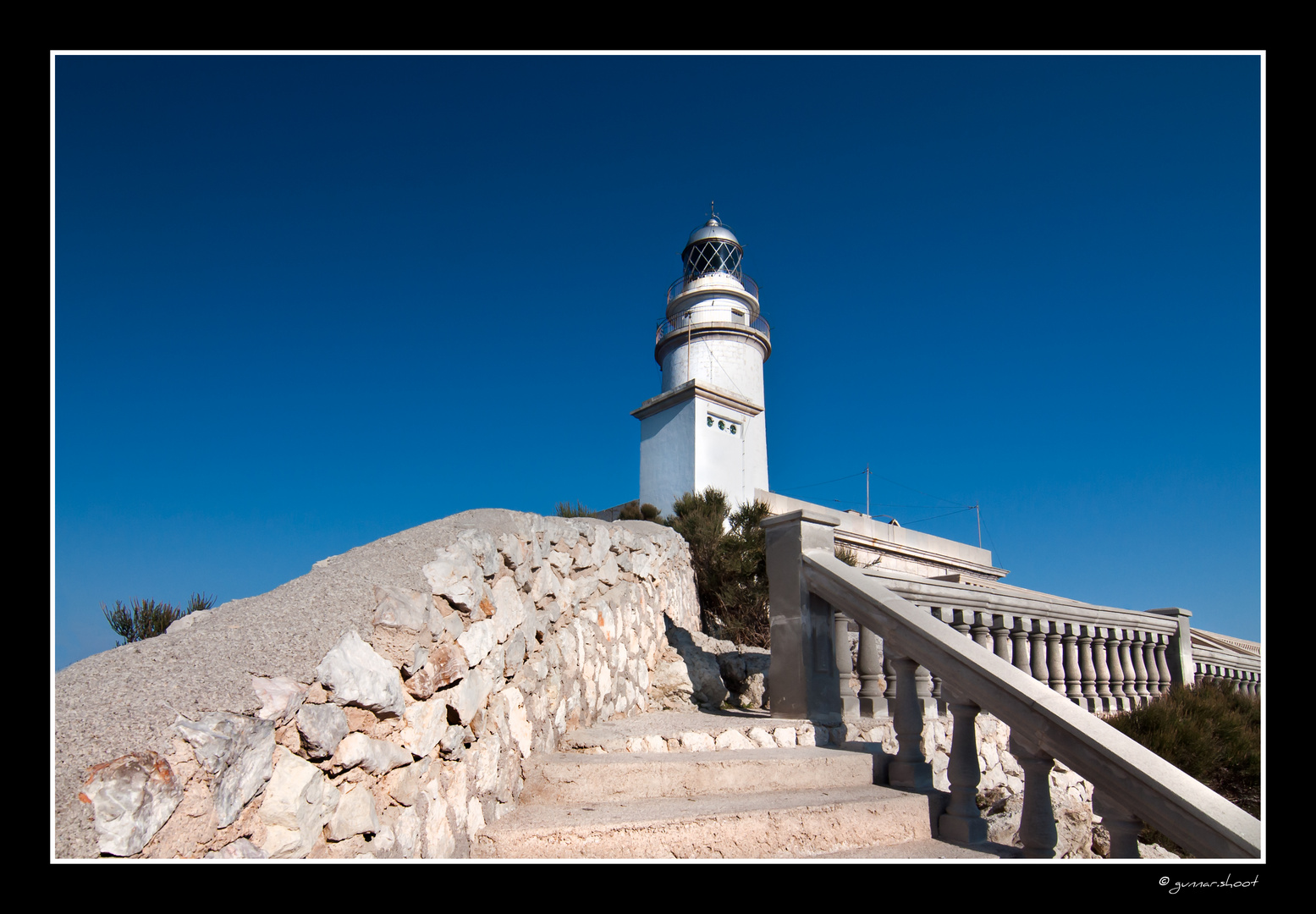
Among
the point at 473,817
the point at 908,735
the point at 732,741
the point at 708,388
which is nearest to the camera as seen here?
the point at 473,817

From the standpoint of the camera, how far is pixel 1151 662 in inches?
259

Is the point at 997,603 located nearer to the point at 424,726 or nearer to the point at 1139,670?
A: the point at 1139,670

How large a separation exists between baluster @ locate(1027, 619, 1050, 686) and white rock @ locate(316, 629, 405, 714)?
15.9 feet

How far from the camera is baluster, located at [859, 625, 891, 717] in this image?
204 inches

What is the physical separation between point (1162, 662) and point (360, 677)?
7.13m

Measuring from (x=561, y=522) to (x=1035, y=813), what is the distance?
10.3 ft

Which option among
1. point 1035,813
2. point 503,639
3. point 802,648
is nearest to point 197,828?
point 503,639

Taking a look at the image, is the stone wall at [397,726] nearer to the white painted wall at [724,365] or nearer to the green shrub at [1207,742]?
the green shrub at [1207,742]

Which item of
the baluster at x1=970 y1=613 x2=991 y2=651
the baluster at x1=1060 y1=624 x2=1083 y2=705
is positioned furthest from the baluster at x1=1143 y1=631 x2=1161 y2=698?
the baluster at x1=970 y1=613 x2=991 y2=651

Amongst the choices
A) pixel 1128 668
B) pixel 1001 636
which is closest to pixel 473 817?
pixel 1001 636

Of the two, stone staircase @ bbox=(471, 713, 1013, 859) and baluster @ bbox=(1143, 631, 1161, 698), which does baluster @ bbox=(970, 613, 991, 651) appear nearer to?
stone staircase @ bbox=(471, 713, 1013, 859)

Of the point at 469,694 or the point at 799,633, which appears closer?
the point at 469,694

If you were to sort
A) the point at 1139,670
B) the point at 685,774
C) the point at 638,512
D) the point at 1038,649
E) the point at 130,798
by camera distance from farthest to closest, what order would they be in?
1. the point at 638,512
2. the point at 1139,670
3. the point at 1038,649
4. the point at 685,774
5. the point at 130,798

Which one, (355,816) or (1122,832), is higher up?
(355,816)
